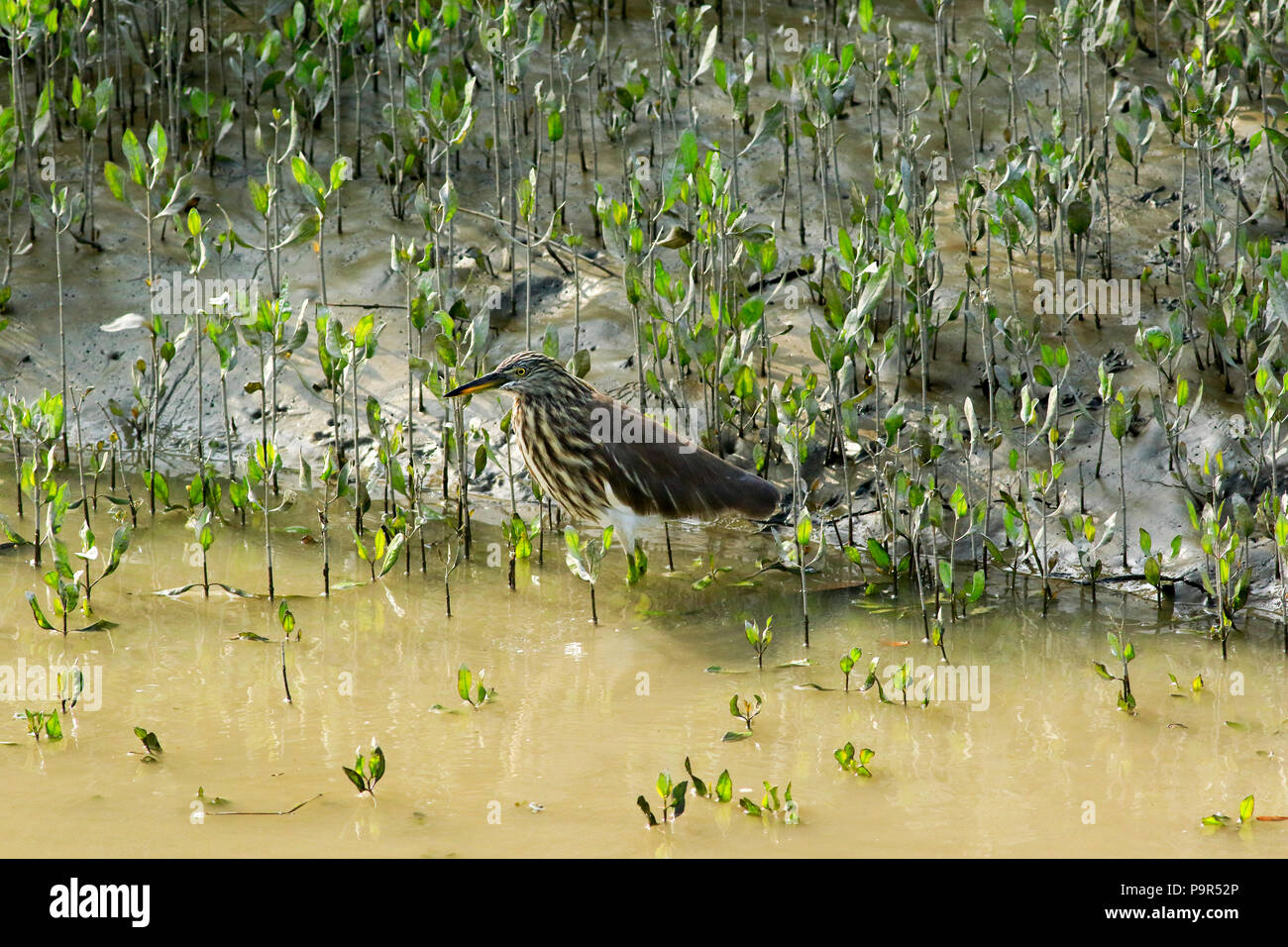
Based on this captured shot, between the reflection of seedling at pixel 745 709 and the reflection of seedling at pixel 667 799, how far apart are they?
515 millimetres

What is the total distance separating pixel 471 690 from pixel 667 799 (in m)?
1.07

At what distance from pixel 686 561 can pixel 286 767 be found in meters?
2.33

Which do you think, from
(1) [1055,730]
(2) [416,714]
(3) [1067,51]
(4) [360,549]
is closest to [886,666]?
(1) [1055,730]

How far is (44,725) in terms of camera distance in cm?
419

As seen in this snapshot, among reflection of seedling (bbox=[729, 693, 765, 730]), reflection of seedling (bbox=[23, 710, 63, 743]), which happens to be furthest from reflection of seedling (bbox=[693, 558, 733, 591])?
reflection of seedling (bbox=[23, 710, 63, 743])

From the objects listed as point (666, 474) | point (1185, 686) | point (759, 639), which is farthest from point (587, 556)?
point (1185, 686)

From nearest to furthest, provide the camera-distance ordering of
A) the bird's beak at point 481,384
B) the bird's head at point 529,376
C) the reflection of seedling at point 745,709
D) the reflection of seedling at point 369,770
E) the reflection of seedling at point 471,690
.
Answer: the reflection of seedling at point 369,770
the reflection of seedling at point 745,709
the reflection of seedling at point 471,690
the bird's beak at point 481,384
the bird's head at point 529,376

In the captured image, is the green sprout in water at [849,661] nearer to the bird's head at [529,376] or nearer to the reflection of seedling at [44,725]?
the bird's head at [529,376]

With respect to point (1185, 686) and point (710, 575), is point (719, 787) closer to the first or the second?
point (1185, 686)

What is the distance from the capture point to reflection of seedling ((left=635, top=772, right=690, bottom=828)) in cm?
370

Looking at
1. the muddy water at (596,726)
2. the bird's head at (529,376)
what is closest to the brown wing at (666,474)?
the bird's head at (529,376)

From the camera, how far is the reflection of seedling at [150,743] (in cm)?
408

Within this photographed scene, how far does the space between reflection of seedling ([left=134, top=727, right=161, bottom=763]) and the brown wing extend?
2.14 metres

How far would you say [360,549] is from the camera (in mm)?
5535
